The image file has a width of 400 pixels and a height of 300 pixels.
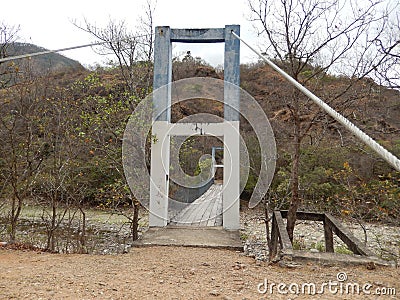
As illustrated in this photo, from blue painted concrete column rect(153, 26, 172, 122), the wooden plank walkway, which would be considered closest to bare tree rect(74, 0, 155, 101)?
blue painted concrete column rect(153, 26, 172, 122)

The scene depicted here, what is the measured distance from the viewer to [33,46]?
4.89 metres

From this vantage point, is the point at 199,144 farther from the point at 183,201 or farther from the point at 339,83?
the point at 339,83

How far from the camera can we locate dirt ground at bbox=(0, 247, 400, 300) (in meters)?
1.42

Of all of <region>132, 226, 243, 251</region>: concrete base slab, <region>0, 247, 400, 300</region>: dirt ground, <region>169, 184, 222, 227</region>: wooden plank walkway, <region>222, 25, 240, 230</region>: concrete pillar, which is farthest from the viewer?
<region>169, 184, 222, 227</region>: wooden plank walkway

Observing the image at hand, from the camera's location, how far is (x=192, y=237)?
3164 mm

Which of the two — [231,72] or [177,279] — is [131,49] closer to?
[231,72]

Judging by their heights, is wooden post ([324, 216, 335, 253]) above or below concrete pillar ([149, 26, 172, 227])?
below

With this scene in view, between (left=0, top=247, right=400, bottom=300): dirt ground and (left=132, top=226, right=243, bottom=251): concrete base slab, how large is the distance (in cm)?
62

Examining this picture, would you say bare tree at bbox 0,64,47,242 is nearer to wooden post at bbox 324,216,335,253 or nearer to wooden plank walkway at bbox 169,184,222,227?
wooden plank walkway at bbox 169,184,222,227

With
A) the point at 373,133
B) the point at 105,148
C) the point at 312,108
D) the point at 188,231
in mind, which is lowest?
the point at 188,231

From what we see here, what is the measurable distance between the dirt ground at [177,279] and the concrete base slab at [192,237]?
2.02 feet

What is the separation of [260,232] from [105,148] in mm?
4328

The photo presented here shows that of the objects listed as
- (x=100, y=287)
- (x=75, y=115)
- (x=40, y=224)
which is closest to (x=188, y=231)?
(x=100, y=287)

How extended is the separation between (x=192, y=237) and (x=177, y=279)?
1.44 metres
